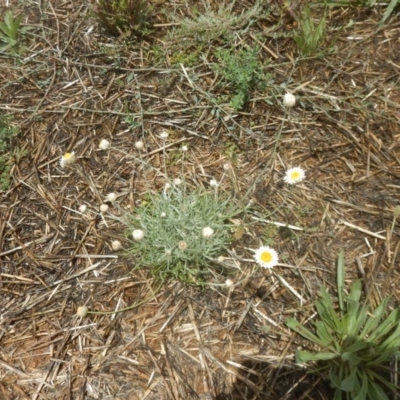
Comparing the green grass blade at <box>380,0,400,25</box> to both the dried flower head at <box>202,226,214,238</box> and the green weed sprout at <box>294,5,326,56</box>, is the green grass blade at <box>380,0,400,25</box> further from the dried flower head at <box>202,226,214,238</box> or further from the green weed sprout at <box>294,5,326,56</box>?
the dried flower head at <box>202,226,214,238</box>

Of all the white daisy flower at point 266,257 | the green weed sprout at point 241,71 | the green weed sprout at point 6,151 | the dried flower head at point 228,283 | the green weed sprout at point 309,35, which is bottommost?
the dried flower head at point 228,283

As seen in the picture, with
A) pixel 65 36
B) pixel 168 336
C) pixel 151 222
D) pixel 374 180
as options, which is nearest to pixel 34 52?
pixel 65 36

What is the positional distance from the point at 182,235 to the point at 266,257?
0.34m

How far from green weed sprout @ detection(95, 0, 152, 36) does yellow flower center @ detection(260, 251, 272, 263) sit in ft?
4.52

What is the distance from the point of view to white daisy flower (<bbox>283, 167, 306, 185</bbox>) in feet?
6.40

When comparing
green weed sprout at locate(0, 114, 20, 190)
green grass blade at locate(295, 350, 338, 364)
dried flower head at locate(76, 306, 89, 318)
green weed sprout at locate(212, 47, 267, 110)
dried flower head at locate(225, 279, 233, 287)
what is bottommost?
dried flower head at locate(76, 306, 89, 318)

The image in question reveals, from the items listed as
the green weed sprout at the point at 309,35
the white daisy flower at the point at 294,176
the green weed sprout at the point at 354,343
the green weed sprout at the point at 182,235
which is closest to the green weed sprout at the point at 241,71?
the green weed sprout at the point at 309,35

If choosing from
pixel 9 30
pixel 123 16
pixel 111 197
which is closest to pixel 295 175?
pixel 111 197

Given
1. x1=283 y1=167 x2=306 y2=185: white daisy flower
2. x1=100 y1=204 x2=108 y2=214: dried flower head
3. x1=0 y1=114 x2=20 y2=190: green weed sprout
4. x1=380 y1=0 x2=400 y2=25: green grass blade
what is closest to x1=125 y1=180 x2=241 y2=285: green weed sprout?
x1=100 y1=204 x2=108 y2=214: dried flower head

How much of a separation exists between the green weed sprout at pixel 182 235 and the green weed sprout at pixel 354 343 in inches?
15.9

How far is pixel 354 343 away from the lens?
1569mm

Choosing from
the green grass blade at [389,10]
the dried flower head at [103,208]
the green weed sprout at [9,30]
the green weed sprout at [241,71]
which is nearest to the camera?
the dried flower head at [103,208]

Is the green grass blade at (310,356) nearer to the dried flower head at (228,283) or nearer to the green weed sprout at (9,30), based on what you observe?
the dried flower head at (228,283)

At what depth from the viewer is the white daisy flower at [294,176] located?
76.7 inches
